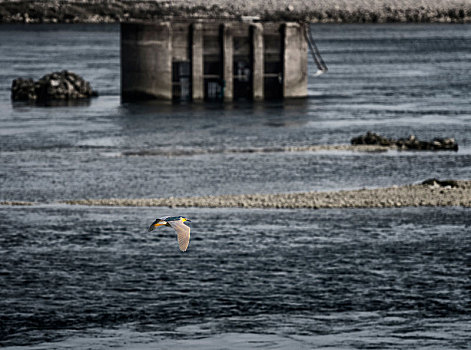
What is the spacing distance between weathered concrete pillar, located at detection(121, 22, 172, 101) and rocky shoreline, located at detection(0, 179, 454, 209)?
158 ft

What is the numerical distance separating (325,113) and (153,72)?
18.1m

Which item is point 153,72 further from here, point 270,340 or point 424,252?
point 270,340

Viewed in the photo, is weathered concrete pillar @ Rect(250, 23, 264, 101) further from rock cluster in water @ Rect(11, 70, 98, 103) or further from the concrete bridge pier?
rock cluster in water @ Rect(11, 70, 98, 103)

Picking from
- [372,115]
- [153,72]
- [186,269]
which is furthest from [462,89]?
[186,269]

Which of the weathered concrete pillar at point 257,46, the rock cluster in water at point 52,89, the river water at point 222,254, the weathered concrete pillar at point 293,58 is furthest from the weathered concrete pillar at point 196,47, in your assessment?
the rock cluster in water at point 52,89

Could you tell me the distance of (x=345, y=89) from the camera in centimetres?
16412

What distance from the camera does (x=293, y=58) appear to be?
388 feet

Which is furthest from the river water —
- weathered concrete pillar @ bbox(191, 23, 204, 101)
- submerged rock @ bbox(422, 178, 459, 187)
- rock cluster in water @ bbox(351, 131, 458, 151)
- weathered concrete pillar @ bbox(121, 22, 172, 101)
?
weathered concrete pillar @ bbox(191, 23, 204, 101)

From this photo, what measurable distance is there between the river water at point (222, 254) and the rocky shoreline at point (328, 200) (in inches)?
40.6

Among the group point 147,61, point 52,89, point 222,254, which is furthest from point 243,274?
point 52,89

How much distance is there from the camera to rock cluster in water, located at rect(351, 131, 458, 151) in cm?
8894

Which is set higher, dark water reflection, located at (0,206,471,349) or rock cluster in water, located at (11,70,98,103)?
rock cluster in water, located at (11,70,98,103)

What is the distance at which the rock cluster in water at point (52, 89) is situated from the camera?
132 m

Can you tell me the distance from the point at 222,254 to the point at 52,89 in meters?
78.4
